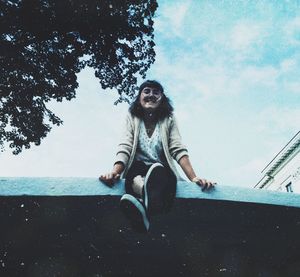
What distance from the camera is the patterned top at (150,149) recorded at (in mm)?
2900

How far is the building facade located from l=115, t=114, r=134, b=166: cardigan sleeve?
22.6 metres

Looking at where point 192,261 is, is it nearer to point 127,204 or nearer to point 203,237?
point 203,237

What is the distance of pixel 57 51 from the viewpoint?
10.0 metres

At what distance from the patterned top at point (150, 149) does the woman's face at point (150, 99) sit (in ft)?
0.78

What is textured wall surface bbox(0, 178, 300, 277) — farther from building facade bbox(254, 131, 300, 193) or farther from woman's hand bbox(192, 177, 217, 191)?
building facade bbox(254, 131, 300, 193)

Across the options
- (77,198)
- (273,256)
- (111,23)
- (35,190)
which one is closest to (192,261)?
(273,256)

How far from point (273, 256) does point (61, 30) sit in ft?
28.6

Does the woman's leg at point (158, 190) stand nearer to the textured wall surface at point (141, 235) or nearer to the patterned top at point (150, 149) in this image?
the textured wall surface at point (141, 235)

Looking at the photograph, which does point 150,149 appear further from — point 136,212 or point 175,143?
point 136,212

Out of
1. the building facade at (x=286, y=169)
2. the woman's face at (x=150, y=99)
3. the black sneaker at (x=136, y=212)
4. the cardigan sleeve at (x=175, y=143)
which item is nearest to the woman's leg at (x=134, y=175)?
the black sneaker at (x=136, y=212)

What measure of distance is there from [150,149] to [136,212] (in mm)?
1019

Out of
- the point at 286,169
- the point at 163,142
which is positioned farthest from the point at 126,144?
the point at 286,169

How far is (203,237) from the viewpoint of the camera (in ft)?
8.45

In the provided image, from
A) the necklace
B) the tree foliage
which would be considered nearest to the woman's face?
the necklace
